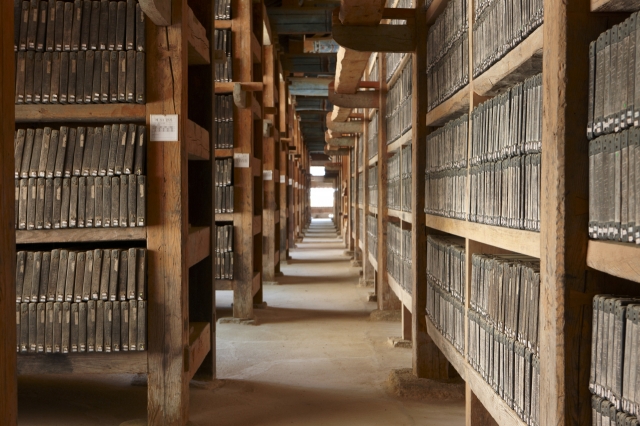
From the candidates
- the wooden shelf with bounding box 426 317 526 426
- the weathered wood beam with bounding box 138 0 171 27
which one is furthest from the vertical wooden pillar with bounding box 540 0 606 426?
the weathered wood beam with bounding box 138 0 171 27

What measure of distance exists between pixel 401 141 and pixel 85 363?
370 cm

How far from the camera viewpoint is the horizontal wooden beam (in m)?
4.38

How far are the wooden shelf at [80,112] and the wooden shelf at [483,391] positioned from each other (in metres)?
2.27

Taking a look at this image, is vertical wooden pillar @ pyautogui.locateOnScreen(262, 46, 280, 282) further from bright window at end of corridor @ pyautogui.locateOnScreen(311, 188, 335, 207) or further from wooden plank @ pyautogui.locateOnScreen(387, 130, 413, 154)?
bright window at end of corridor @ pyautogui.locateOnScreen(311, 188, 335, 207)

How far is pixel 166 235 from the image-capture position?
3645 millimetres

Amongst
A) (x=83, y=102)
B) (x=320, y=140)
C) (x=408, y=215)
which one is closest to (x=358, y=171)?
(x=408, y=215)

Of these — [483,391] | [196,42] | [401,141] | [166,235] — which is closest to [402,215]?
[401,141]

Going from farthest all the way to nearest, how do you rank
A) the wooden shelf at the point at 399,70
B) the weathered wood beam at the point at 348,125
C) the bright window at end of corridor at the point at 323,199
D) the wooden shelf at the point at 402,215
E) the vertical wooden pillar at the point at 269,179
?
the bright window at end of corridor at the point at 323,199 → the weathered wood beam at the point at 348,125 → the vertical wooden pillar at the point at 269,179 → the wooden shelf at the point at 399,70 → the wooden shelf at the point at 402,215

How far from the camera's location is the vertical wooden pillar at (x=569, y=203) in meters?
1.99

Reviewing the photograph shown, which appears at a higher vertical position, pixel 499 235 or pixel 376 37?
pixel 376 37

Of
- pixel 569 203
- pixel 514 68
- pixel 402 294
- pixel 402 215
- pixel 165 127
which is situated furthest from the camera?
pixel 402 215

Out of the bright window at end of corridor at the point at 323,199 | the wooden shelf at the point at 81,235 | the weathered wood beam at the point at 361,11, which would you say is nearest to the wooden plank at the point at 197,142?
the wooden shelf at the point at 81,235

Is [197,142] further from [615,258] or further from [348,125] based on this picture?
[348,125]

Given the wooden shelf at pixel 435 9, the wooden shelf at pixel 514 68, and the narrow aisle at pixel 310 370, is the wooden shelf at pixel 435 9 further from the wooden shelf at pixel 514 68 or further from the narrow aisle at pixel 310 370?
the narrow aisle at pixel 310 370
